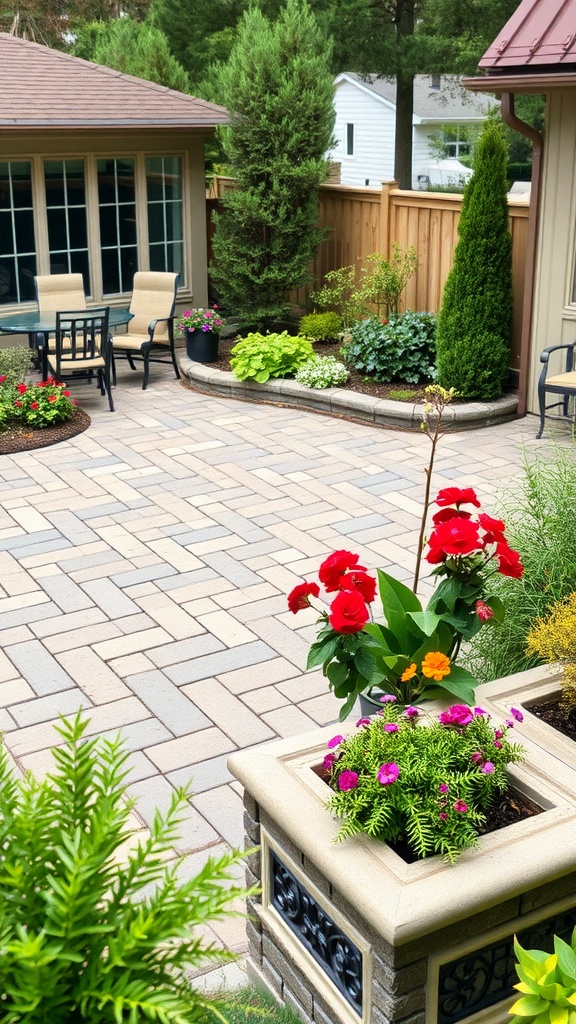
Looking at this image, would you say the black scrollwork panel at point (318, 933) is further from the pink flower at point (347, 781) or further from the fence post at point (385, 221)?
the fence post at point (385, 221)

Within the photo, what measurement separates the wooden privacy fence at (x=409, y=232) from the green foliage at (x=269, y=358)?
1332 millimetres

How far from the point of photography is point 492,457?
8.14 meters

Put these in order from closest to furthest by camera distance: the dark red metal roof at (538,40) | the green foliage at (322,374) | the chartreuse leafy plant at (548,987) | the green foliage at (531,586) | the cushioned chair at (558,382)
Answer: the chartreuse leafy plant at (548,987) < the green foliage at (531,586) < the dark red metal roof at (538,40) < the cushioned chair at (558,382) < the green foliage at (322,374)

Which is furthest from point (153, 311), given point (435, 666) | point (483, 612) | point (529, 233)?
point (435, 666)

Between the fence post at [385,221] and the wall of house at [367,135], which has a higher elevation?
the wall of house at [367,135]

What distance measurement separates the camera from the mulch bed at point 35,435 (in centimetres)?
835

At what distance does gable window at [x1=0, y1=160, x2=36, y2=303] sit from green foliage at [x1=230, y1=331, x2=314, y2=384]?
8.04 feet

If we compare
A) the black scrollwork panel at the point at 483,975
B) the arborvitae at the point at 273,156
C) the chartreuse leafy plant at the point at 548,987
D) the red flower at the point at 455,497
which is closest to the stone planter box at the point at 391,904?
the black scrollwork panel at the point at 483,975

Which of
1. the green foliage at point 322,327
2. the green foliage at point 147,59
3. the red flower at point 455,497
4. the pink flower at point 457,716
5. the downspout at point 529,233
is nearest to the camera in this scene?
the pink flower at point 457,716

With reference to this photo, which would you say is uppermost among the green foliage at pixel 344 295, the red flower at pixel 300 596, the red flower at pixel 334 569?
the green foliage at pixel 344 295

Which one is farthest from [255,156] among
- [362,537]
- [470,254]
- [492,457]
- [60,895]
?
[60,895]

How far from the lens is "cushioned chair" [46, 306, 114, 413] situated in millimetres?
9070

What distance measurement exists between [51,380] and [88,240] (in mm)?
2809

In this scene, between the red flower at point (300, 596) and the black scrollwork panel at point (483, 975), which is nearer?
the black scrollwork panel at point (483, 975)
